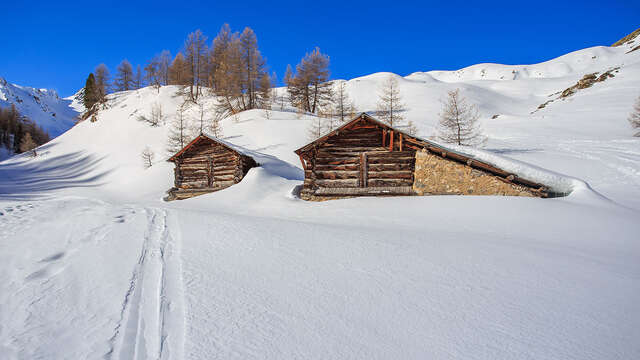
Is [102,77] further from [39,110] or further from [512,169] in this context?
[39,110]

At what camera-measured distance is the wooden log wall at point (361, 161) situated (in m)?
13.5

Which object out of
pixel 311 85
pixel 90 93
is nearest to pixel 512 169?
pixel 311 85

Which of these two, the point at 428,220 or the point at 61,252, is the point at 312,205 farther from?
the point at 61,252

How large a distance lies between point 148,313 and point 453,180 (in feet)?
37.2

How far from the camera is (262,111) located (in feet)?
124

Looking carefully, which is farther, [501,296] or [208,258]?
[208,258]

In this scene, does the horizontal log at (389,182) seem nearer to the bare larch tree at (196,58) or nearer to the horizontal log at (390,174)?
the horizontal log at (390,174)

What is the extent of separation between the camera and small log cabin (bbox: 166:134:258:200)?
19.0 m

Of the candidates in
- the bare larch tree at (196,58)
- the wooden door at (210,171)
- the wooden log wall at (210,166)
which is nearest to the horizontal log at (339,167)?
the wooden log wall at (210,166)

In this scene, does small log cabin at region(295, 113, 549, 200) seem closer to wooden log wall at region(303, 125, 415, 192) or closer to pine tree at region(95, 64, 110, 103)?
wooden log wall at region(303, 125, 415, 192)

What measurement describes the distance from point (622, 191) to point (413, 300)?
16820 millimetres

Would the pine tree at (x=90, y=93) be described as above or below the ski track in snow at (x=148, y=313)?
above

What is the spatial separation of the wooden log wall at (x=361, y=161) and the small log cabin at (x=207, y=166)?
6812 mm

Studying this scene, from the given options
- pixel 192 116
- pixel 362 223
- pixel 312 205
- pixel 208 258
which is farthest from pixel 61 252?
pixel 192 116
